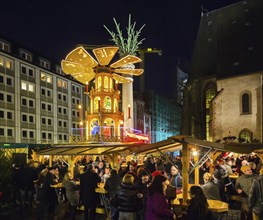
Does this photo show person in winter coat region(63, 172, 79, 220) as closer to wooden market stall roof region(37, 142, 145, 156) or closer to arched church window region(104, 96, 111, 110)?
wooden market stall roof region(37, 142, 145, 156)

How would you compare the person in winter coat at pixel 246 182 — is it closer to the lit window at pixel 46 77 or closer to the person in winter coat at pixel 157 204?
the person in winter coat at pixel 157 204

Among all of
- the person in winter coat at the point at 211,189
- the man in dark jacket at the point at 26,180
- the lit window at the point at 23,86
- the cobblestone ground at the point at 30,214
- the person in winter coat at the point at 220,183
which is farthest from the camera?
the lit window at the point at 23,86

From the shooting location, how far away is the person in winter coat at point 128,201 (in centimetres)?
634

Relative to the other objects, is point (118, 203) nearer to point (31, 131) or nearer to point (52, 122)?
point (31, 131)

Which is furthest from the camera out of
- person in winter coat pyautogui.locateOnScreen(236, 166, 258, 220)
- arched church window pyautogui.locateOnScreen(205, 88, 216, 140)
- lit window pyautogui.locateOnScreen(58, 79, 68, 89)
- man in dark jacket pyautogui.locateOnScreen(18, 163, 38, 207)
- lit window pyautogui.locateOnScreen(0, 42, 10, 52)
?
lit window pyautogui.locateOnScreen(58, 79, 68, 89)

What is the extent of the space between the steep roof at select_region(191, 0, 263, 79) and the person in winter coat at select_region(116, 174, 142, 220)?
3117cm

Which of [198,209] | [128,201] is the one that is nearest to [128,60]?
[128,201]

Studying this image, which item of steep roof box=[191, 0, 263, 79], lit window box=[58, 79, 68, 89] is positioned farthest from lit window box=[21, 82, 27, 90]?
steep roof box=[191, 0, 263, 79]

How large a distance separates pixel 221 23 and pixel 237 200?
35.3 metres

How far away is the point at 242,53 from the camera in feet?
123

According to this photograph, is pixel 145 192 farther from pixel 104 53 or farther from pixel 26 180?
pixel 104 53

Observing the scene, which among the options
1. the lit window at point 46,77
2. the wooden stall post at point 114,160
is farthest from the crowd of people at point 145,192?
the lit window at point 46,77

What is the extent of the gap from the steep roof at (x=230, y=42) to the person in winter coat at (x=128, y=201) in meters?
31.2

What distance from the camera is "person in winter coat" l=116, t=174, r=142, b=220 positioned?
6336 mm
